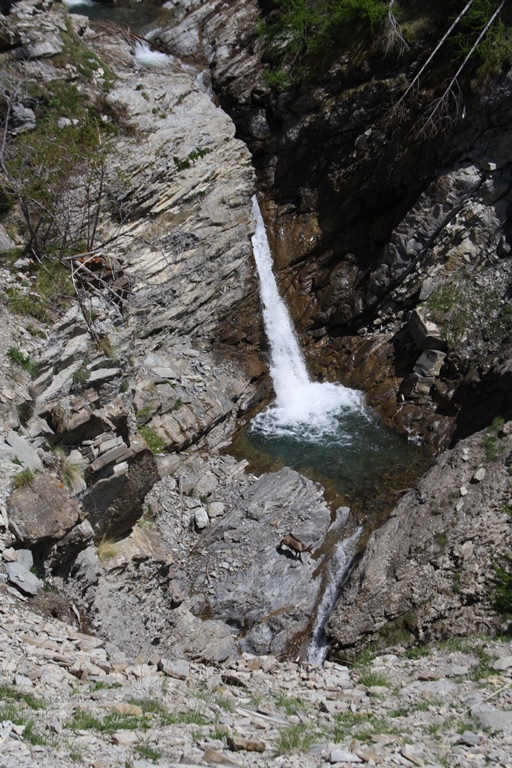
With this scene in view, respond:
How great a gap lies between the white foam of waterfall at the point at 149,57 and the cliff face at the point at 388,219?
1444 mm

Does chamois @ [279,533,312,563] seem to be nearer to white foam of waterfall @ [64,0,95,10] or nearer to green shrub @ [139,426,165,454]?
green shrub @ [139,426,165,454]

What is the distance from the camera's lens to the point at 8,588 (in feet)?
24.0

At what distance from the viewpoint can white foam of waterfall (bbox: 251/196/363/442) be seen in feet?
49.8

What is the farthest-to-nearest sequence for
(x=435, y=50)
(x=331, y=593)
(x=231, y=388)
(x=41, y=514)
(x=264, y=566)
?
1. (x=231, y=388)
2. (x=435, y=50)
3. (x=264, y=566)
4. (x=331, y=593)
5. (x=41, y=514)

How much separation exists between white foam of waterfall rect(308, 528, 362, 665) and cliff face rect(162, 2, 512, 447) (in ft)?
14.3

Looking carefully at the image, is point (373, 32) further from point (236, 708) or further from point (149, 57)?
point (236, 708)

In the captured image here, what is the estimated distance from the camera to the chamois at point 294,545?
11.4 metres

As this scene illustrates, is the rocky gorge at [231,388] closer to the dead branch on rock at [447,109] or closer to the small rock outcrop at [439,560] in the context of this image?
the small rock outcrop at [439,560]

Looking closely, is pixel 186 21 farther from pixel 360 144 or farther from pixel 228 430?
pixel 228 430

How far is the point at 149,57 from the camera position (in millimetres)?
18359

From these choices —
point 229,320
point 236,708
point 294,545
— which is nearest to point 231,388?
point 229,320

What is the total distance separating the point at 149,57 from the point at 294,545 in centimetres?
1590

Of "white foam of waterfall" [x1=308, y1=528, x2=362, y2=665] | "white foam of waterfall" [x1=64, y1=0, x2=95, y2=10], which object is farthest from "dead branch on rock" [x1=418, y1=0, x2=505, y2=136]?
"white foam of waterfall" [x1=64, y1=0, x2=95, y2=10]

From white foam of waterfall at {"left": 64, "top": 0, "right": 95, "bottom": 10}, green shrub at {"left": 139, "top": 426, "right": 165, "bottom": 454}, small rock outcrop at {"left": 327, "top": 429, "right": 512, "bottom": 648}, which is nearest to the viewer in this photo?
small rock outcrop at {"left": 327, "top": 429, "right": 512, "bottom": 648}
